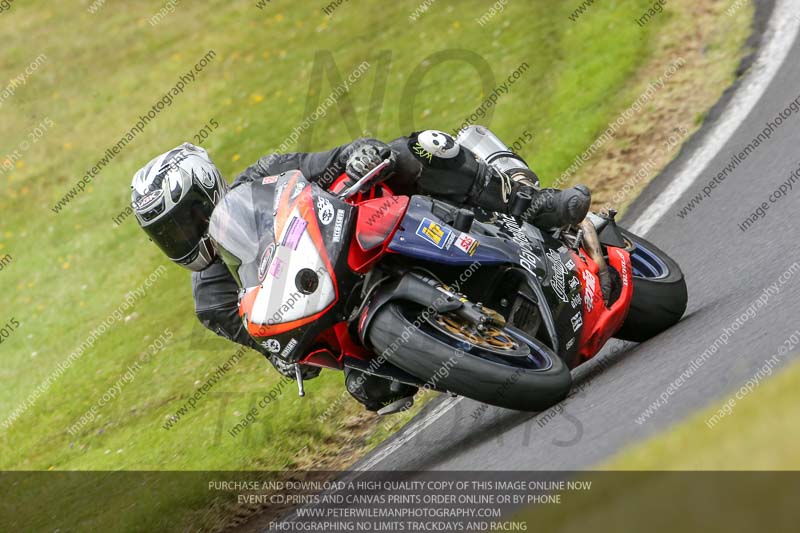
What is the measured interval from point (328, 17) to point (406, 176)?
1136 centimetres

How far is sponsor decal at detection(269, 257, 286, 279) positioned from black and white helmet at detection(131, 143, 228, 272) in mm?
881

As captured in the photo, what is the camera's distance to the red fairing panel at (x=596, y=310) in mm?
5973

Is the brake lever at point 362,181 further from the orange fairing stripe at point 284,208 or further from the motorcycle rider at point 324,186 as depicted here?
the orange fairing stripe at point 284,208

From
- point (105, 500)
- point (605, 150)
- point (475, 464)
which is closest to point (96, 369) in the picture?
point (105, 500)

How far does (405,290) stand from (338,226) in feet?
1.43

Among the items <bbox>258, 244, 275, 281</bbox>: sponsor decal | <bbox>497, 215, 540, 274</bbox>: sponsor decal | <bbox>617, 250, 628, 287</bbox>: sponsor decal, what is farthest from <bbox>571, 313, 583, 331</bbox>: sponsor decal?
<bbox>258, 244, 275, 281</bbox>: sponsor decal

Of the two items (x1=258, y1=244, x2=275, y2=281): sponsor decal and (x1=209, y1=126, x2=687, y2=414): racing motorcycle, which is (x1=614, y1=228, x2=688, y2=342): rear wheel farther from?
(x1=258, y1=244, x2=275, y2=281): sponsor decal

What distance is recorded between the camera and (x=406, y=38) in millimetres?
14906

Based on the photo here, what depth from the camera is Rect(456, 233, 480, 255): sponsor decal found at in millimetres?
5293

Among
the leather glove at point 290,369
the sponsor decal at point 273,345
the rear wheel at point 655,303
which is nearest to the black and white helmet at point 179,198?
the leather glove at point 290,369

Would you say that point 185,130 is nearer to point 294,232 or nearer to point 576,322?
point 576,322

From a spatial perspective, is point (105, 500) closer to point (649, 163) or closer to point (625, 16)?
point (649, 163)

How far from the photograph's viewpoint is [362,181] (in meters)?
5.34

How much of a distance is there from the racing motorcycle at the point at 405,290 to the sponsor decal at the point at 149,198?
375 mm
